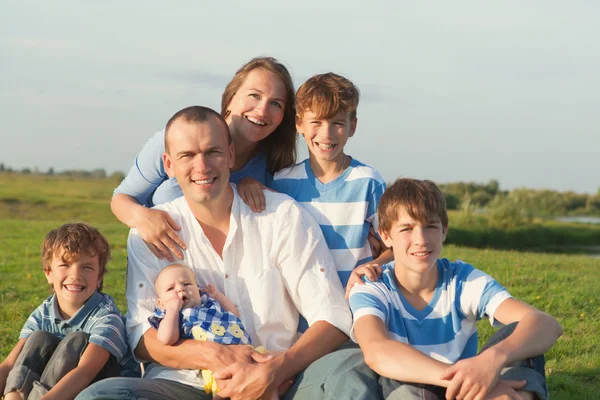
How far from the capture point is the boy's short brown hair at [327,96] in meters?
4.55

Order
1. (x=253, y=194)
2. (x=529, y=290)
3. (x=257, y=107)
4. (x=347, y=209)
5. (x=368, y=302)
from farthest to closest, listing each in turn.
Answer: (x=529, y=290)
(x=257, y=107)
(x=347, y=209)
(x=253, y=194)
(x=368, y=302)

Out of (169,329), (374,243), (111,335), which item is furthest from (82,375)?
(374,243)

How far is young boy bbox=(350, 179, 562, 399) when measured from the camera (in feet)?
11.0

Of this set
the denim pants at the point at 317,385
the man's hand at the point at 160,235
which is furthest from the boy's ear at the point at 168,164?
the denim pants at the point at 317,385

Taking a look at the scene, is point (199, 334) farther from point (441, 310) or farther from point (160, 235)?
point (441, 310)

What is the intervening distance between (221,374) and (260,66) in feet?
7.37

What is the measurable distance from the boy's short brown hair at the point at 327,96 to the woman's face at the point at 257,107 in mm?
173

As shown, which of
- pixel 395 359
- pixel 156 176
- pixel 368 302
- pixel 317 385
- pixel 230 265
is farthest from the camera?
pixel 156 176

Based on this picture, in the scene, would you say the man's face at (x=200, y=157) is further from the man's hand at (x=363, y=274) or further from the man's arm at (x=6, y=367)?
the man's arm at (x=6, y=367)

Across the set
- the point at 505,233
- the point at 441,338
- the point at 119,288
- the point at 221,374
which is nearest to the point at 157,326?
the point at 221,374

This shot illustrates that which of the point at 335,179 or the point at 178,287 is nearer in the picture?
the point at 178,287

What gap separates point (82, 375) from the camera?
393 cm

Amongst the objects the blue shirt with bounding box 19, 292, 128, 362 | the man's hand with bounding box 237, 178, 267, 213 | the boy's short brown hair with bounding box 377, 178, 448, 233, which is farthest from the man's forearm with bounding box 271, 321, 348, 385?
the blue shirt with bounding box 19, 292, 128, 362

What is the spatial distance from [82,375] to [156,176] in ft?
4.95
